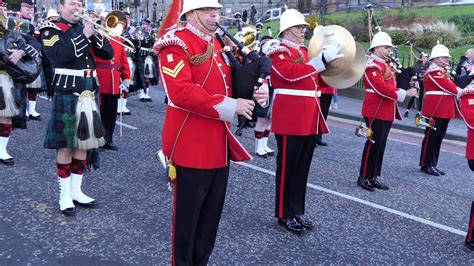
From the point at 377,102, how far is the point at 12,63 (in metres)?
4.45

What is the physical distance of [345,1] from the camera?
34.8 metres

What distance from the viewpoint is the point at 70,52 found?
171 inches

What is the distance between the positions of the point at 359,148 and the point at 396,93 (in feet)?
9.28

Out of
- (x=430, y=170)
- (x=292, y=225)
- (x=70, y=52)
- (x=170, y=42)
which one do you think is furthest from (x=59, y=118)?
(x=430, y=170)

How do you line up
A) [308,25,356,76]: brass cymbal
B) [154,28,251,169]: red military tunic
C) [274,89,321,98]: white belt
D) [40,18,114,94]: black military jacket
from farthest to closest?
1. [274,89,321,98]: white belt
2. [40,18,114,94]: black military jacket
3. [308,25,356,76]: brass cymbal
4. [154,28,251,169]: red military tunic

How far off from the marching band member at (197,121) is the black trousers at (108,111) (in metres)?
4.20

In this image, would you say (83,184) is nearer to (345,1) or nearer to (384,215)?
(384,215)

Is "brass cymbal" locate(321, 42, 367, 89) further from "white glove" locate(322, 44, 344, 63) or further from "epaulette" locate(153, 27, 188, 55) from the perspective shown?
"epaulette" locate(153, 27, 188, 55)

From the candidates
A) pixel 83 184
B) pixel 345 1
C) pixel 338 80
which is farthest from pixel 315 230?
pixel 345 1

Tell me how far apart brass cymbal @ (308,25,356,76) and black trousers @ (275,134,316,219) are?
2.22 feet

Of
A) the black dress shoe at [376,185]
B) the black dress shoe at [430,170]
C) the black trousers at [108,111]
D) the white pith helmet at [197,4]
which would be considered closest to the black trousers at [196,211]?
the white pith helmet at [197,4]

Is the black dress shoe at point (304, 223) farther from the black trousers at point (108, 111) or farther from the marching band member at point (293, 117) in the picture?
the black trousers at point (108, 111)

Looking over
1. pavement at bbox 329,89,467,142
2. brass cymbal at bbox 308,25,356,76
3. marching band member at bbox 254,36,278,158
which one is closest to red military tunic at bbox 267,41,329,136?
brass cymbal at bbox 308,25,356,76

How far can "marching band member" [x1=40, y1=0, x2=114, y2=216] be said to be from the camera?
437 centimetres
